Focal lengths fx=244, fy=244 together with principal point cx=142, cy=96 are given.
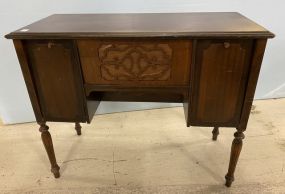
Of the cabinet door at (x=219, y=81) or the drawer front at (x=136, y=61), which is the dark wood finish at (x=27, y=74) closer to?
the drawer front at (x=136, y=61)

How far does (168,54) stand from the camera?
94 cm

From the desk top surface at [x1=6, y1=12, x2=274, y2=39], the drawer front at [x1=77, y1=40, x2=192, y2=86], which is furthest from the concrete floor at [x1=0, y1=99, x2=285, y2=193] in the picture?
the desk top surface at [x1=6, y1=12, x2=274, y2=39]

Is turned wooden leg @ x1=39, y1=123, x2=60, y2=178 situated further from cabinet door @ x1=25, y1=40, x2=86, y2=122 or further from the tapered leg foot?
the tapered leg foot

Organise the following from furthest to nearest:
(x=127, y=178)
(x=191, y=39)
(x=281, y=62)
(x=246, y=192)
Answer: (x=281, y=62)
(x=127, y=178)
(x=246, y=192)
(x=191, y=39)

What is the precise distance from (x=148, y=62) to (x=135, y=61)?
0.05 meters

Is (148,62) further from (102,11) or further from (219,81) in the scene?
(102,11)

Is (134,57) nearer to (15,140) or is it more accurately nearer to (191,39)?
(191,39)

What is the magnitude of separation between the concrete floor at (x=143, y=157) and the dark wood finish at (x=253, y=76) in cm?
44

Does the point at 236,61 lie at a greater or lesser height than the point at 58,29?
lesser

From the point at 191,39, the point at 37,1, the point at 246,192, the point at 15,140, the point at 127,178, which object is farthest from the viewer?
the point at 15,140

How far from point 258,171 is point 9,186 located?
1.36m

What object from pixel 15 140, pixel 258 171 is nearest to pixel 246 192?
pixel 258 171

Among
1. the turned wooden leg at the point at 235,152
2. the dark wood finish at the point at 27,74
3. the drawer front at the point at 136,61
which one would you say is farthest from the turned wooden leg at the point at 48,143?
the turned wooden leg at the point at 235,152

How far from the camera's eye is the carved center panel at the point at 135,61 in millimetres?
932
